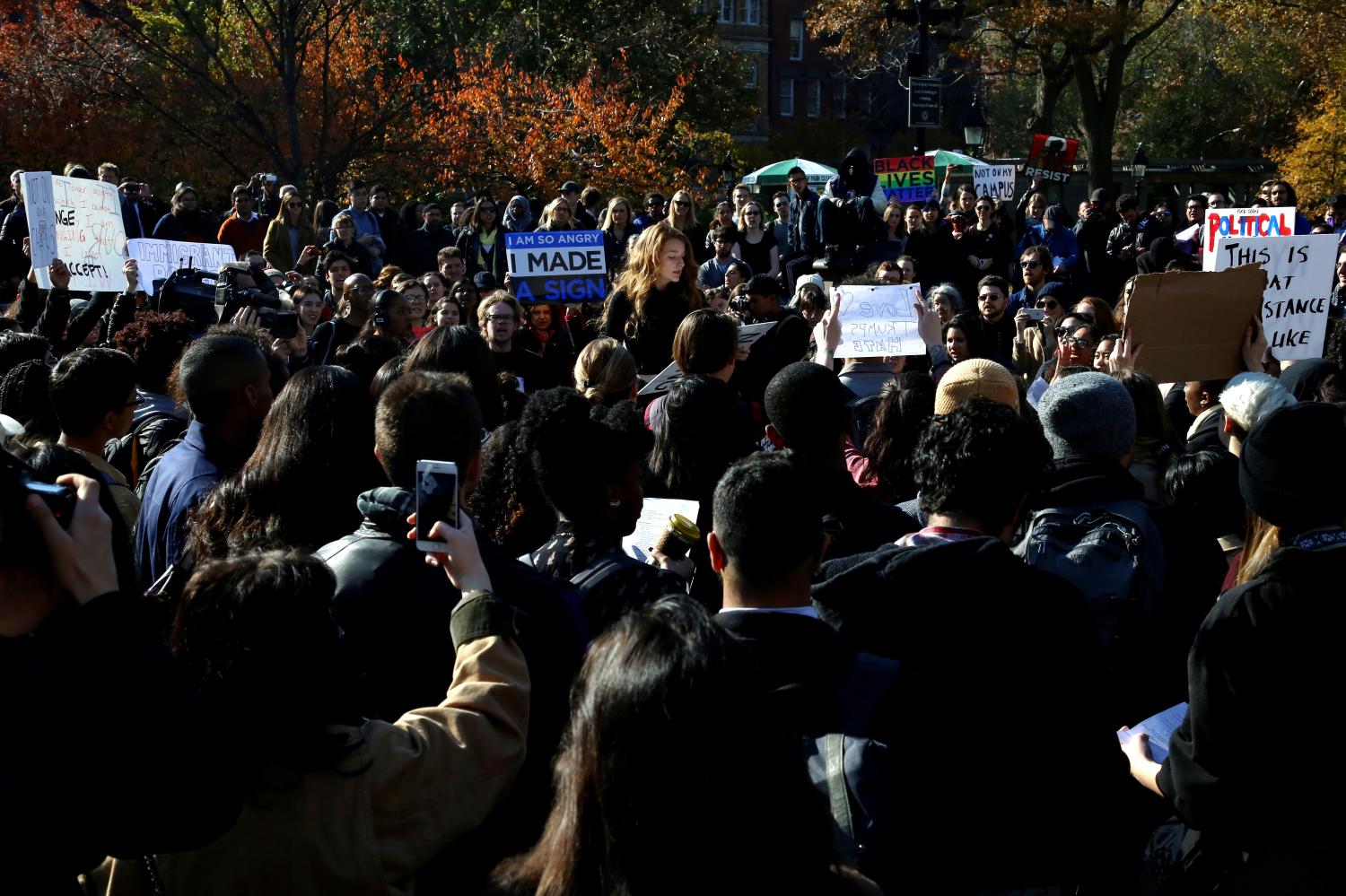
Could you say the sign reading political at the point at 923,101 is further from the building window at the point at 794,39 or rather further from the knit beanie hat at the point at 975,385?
the building window at the point at 794,39

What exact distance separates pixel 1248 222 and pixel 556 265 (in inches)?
201

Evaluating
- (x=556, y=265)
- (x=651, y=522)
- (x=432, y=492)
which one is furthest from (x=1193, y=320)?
(x=556, y=265)

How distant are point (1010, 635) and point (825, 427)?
5.57 feet

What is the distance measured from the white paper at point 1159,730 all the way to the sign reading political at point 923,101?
17.3 meters

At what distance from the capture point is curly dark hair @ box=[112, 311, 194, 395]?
6078 millimetres

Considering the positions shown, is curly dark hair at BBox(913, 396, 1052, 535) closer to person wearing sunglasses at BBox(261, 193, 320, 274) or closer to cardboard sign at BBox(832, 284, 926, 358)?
cardboard sign at BBox(832, 284, 926, 358)

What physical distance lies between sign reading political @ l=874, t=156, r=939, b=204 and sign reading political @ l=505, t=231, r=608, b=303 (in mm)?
9782

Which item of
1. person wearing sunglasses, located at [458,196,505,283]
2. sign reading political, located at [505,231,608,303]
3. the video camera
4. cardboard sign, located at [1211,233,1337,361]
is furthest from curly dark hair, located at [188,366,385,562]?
person wearing sunglasses, located at [458,196,505,283]

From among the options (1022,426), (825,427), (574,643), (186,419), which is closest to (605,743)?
(574,643)

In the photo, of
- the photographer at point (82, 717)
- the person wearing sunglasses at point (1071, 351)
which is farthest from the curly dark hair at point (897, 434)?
the photographer at point (82, 717)

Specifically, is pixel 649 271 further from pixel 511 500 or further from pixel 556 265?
pixel 511 500

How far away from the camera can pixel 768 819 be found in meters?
1.90

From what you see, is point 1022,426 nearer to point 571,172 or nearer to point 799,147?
point 571,172

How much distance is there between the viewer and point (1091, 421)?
157 inches
